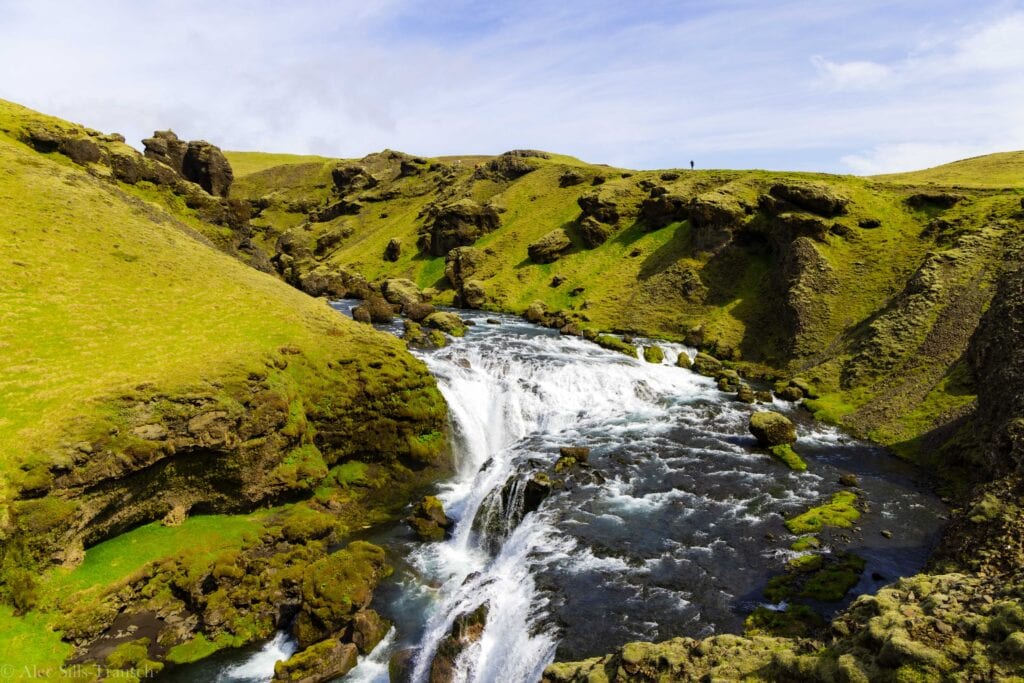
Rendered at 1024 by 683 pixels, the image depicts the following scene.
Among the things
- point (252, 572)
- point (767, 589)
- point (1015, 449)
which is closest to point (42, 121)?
point (252, 572)

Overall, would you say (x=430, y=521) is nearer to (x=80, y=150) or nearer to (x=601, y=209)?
(x=80, y=150)

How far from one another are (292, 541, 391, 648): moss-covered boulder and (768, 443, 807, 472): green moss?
87.5ft

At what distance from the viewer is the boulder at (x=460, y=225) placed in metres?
106

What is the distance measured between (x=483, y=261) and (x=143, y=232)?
60.8 m

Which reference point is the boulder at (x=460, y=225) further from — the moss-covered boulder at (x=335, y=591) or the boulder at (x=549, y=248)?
the moss-covered boulder at (x=335, y=591)

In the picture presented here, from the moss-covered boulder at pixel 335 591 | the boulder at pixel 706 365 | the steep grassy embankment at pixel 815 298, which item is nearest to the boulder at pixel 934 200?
the steep grassy embankment at pixel 815 298

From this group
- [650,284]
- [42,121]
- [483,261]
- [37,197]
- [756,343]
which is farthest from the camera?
[483,261]

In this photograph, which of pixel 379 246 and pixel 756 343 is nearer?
pixel 756 343

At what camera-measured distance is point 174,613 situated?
70.7ft

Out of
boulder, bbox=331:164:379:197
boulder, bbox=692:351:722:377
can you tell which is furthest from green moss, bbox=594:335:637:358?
boulder, bbox=331:164:379:197

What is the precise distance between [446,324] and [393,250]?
58995mm

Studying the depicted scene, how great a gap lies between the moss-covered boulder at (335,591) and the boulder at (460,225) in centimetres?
8639

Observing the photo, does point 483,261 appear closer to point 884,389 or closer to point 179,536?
point 884,389

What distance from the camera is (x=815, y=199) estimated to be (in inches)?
2435
